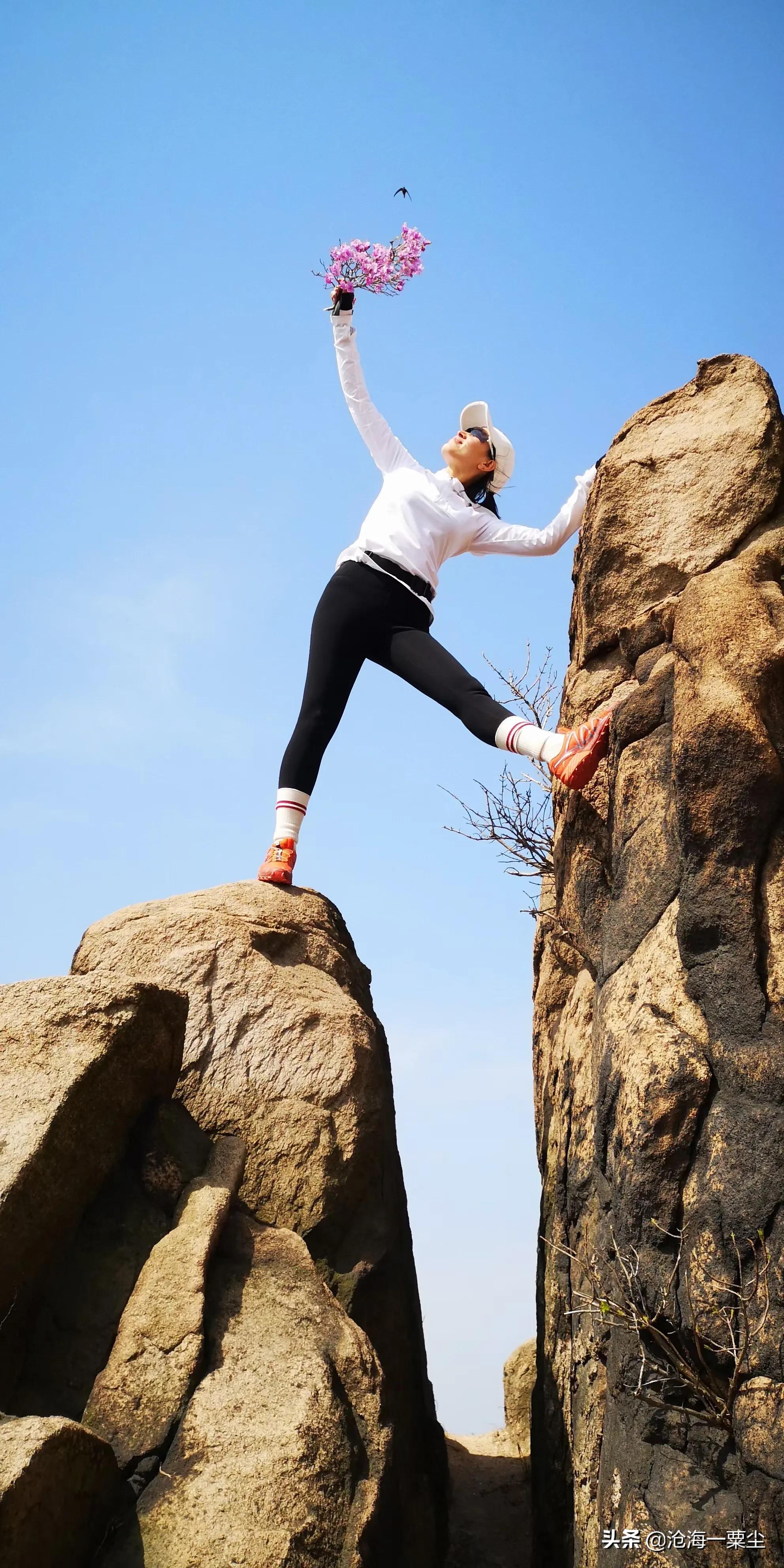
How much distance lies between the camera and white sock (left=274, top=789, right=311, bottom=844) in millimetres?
6770

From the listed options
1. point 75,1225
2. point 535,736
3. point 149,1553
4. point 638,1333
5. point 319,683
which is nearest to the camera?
point 149,1553

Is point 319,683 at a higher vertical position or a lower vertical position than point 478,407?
lower

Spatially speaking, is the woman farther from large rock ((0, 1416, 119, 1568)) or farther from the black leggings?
large rock ((0, 1416, 119, 1568))

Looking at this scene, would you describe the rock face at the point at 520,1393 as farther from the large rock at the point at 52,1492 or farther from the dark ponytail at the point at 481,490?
the dark ponytail at the point at 481,490

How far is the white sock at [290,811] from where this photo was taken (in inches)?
267

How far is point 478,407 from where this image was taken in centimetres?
725

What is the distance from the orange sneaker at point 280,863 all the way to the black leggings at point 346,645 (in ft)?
1.10

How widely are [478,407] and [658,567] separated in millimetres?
1941

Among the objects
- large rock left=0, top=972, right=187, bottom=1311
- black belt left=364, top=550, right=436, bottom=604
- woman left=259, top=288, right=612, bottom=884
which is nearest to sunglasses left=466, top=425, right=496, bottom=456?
woman left=259, top=288, right=612, bottom=884

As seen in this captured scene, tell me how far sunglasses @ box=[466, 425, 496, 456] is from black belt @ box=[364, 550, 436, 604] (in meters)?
0.95

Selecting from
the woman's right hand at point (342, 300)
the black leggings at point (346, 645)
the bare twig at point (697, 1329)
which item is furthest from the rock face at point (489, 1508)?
the woman's right hand at point (342, 300)

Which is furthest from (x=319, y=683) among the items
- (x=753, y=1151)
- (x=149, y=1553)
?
(x=149, y=1553)

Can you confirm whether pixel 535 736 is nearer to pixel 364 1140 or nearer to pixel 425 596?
pixel 425 596

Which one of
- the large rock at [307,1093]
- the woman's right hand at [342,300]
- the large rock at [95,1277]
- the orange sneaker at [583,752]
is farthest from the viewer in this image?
the woman's right hand at [342,300]
